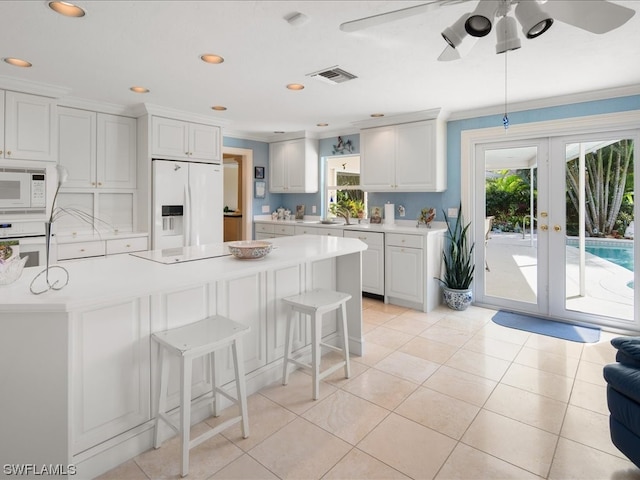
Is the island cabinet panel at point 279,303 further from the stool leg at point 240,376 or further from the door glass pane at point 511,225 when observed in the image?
the door glass pane at point 511,225

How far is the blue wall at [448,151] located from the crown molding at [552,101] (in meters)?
0.04

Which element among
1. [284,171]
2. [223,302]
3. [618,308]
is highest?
[284,171]

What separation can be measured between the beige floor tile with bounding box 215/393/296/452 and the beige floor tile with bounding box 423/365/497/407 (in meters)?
1.03

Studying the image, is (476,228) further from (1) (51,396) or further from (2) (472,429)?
(1) (51,396)

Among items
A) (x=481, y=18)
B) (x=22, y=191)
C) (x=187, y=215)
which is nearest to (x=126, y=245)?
(x=187, y=215)

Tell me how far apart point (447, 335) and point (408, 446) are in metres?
1.76

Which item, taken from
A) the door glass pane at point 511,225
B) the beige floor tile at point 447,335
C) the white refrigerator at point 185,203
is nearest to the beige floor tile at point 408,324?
the beige floor tile at point 447,335

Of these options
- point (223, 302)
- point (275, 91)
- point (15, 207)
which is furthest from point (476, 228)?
point (15, 207)

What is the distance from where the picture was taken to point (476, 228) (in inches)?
174

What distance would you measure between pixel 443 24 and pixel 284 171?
4.00 metres

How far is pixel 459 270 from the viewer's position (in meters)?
4.30

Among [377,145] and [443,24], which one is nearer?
[443,24]

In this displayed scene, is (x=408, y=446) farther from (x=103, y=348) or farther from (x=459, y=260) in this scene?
(x=459, y=260)

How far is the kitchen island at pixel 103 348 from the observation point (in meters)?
1.53
